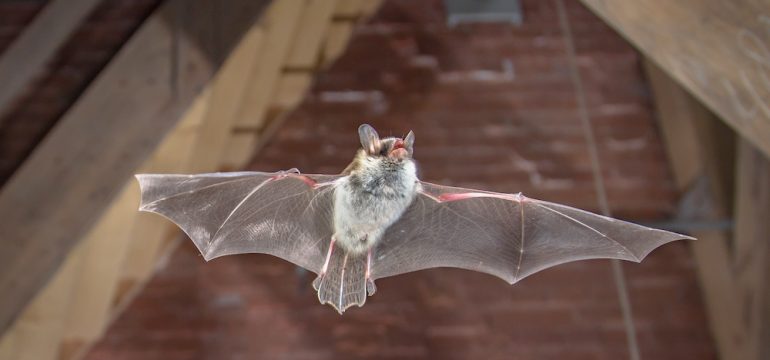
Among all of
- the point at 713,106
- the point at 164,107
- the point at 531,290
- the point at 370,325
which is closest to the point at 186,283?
the point at 370,325

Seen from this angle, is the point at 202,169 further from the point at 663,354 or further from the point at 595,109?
the point at 663,354

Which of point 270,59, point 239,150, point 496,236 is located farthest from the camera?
point 239,150

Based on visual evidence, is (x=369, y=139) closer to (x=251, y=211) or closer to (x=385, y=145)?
(x=385, y=145)

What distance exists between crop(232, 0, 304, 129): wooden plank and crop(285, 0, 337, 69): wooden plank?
Answer: 93mm

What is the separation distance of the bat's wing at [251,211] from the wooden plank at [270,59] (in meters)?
1.34

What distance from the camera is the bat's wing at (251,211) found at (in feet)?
5.00

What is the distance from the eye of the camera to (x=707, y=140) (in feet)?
11.1

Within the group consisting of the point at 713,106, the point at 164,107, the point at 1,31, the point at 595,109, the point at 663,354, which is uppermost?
the point at 713,106

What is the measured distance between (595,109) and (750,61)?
2475 millimetres

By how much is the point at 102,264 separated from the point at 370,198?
1.79 metres

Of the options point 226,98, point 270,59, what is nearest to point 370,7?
point 270,59

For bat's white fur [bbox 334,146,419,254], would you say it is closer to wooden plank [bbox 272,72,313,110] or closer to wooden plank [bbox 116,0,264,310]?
wooden plank [bbox 116,0,264,310]

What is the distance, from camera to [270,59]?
10.7 ft

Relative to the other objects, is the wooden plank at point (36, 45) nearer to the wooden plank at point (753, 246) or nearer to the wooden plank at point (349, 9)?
the wooden plank at point (349, 9)
